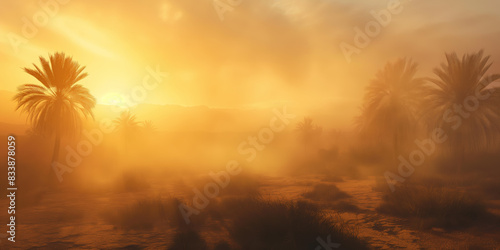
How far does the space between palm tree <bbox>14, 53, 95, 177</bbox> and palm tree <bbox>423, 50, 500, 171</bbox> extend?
96.2ft

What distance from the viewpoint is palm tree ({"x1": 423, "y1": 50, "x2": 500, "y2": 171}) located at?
65.0ft

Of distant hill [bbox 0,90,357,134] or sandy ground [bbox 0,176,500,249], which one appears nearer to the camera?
sandy ground [bbox 0,176,500,249]

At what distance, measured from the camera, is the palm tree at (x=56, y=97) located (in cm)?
1939

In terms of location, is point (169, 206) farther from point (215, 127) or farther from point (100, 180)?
point (215, 127)

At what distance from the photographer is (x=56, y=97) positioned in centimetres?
2023

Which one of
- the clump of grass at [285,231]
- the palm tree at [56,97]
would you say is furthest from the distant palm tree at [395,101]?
the palm tree at [56,97]

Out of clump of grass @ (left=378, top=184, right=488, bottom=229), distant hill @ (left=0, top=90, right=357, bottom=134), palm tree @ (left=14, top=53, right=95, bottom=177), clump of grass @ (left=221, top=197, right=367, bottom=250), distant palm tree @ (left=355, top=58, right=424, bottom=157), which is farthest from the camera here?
distant hill @ (left=0, top=90, right=357, bottom=134)

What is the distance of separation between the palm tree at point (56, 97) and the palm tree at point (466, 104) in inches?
1154

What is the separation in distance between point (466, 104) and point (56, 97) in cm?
3235

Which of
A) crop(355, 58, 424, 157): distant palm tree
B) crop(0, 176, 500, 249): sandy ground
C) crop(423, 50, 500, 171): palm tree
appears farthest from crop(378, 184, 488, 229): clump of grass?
crop(355, 58, 424, 157): distant palm tree

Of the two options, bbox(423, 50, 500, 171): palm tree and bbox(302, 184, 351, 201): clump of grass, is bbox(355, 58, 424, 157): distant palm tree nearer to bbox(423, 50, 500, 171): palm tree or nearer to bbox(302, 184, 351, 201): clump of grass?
bbox(423, 50, 500, 171): palm tree

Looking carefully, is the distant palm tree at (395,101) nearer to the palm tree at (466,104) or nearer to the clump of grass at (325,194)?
the palm tree at (466,104)

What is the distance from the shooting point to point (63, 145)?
121ft

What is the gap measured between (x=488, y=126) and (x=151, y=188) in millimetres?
26978
